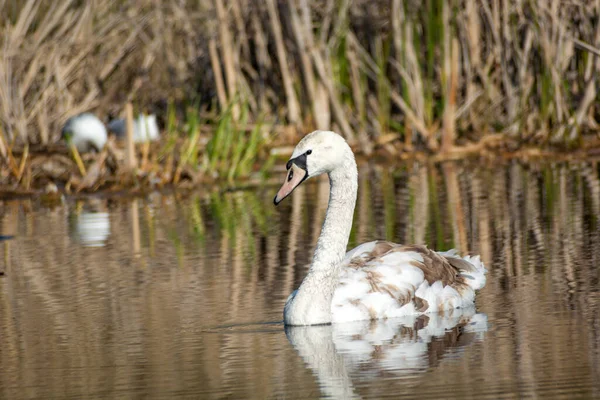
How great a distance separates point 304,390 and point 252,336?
1298 mm

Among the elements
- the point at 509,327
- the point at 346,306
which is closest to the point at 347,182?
the point at 346,306

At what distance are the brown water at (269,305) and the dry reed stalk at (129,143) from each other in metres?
0.90

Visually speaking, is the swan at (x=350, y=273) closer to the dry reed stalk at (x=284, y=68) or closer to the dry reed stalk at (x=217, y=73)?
the dry reed stalk at (x=284, y=68)

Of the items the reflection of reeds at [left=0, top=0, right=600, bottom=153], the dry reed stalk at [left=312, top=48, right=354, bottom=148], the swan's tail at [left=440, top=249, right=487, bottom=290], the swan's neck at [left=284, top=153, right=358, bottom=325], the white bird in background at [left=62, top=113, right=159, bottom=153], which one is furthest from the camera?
the dry reed stalk at [left=312, top=48, right=354, bottom=148]

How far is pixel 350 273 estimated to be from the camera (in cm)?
718

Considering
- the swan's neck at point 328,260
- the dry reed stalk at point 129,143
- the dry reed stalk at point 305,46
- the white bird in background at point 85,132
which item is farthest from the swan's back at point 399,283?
the dry reed stalk at point 305,46

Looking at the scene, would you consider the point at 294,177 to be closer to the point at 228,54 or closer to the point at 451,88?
the point at 451,88

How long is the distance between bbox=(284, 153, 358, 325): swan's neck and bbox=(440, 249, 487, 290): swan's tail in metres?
0.72

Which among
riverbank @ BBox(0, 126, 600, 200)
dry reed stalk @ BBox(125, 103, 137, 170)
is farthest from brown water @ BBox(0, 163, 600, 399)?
riverbank @ BBox(0, 126, 600, 200)

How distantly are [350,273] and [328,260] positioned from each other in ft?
Answer: 0.66

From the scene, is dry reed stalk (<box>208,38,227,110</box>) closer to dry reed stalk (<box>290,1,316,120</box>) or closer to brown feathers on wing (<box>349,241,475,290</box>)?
dry reed stalk (<box>290,1,316,120</box>)

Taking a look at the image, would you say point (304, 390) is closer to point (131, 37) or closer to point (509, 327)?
point (509, 327)

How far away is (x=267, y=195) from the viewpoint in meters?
14.1

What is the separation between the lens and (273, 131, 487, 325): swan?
6910 mm
